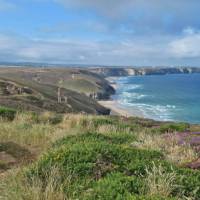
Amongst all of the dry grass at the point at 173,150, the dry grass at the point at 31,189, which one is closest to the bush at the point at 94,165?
the dry grass at the point at 31,189

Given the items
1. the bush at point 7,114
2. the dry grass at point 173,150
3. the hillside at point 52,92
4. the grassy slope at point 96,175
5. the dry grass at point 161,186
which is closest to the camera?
the grassy slope at point 96,175

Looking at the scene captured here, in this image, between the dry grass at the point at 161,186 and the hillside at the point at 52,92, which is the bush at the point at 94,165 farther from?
the hillside at the point at 52,92

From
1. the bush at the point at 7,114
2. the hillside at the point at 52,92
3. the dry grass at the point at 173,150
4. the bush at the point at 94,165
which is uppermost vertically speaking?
the bush at the point at 94,165

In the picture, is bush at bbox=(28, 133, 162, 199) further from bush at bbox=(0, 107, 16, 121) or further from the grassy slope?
bush at bbox=(0, 107, 16, 121)

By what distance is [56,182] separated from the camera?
7.12 meters

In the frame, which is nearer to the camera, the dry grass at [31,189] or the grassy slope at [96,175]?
the dry grass at [31,189]

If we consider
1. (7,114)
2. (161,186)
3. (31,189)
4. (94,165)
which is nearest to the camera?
(31,189)

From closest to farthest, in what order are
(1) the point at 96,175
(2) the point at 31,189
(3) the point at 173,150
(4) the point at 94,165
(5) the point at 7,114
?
(2) the point at 31,189 → (1) the point at 96,175 → (4) the point at 94,165 → (3) the point at 173,150 → (5) the point at 7,114

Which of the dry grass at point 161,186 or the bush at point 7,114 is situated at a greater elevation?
the dry grass at point 161,186

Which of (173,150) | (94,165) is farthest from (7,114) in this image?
(94,165)

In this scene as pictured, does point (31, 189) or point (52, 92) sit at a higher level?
point (31, 189)

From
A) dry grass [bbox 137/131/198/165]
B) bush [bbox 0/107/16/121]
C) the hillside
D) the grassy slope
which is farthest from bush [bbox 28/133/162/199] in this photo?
the hillside

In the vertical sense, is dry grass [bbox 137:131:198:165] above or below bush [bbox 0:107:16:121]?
above

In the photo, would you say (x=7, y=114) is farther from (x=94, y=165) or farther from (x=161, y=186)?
(x=161, y=186)
